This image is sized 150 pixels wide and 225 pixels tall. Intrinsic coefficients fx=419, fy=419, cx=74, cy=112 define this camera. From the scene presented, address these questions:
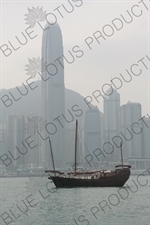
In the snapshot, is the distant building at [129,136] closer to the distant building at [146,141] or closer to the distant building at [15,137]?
the distant building at [146,141]

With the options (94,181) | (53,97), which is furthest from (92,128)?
(94,181)

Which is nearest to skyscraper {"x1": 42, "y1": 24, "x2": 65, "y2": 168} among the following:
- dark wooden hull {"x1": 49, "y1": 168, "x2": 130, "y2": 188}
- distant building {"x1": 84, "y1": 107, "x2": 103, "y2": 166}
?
distant building {"x1": 84, "y1": 107, "x2": 103, "y2": 166}

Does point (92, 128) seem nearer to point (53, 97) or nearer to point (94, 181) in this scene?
point (53, 97)

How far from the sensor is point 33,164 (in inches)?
5153

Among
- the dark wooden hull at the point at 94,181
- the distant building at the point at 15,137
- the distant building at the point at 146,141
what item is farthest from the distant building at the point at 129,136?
the dark wooden hull at the point at 94,181

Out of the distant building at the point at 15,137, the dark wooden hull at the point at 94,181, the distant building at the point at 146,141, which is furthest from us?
the distant building at the point at 146,141

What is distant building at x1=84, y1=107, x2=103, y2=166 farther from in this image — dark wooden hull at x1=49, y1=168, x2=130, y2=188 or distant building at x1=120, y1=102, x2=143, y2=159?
dark wooden hull at x1=49, y1=168, x2=130, y2=188

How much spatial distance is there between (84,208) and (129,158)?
417 feet

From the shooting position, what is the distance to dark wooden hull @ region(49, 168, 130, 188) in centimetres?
5216

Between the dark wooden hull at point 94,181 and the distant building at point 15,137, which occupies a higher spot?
the distant building at point 15,137

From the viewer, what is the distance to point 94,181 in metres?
53.1

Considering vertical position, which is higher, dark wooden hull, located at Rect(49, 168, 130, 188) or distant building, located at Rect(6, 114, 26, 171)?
distant building, located at Rect(6, 114, 26, 171)

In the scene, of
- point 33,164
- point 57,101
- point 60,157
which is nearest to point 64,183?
point 33,164

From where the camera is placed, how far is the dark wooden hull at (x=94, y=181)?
5216 cm
